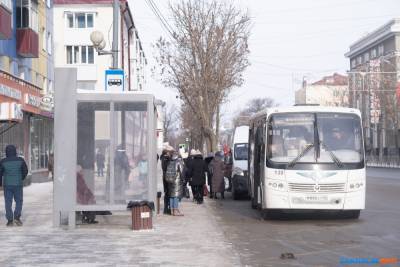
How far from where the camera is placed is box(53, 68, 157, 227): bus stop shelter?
48.7 ft

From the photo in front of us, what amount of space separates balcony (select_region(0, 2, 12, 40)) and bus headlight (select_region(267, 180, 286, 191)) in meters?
13.4

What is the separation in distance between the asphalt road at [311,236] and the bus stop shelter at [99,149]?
7.84ft

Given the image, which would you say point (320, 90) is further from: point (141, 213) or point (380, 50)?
point (141, 213)

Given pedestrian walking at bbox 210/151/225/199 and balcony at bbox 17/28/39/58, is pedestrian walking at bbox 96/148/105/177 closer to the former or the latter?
pedestrian walking at bbox 210/151/225/199

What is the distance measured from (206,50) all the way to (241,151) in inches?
455

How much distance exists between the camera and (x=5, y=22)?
1038 inches

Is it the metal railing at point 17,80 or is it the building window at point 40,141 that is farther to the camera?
the building window at point 40,141

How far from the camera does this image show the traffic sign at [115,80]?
1853cm

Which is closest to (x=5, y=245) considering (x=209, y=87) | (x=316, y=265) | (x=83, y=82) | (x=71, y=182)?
(x=71, y=182)

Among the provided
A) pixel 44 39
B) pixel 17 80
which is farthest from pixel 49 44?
pixel 17 80

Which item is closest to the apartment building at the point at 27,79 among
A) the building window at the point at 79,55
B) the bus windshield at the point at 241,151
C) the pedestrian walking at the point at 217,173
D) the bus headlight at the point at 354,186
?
the pedestrian walking at the point at 217,173

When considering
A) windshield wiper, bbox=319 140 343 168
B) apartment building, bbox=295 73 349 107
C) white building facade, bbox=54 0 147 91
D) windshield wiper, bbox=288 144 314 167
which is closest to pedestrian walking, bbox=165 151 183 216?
windshield wiper, bbox=288 144 314 167

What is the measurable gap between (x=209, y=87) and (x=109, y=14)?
29.6 m

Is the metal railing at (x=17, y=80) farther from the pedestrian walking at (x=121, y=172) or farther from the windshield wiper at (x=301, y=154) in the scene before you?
the windshield wiper at (x=301, y=154)
